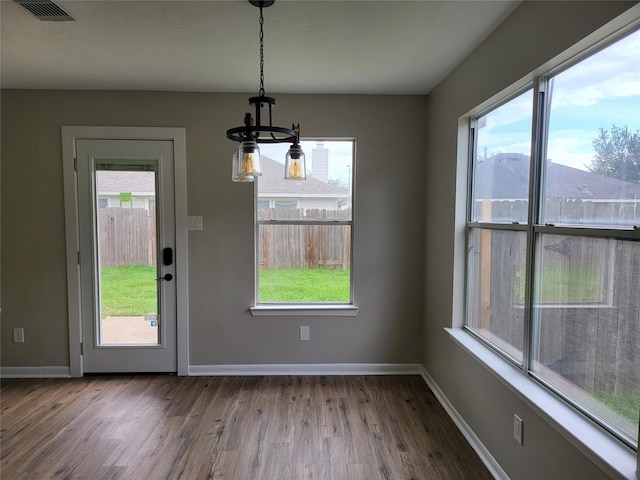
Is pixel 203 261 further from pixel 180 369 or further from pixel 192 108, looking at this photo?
pixel 192 108

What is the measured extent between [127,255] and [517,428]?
3170 millimetres

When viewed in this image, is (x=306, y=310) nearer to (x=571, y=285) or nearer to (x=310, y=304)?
(x=310, y=304)

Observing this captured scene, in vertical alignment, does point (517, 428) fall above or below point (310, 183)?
below

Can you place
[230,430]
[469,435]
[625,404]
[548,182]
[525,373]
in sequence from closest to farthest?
[625,404], [548,182], [525,373], [469,435], [230,430]

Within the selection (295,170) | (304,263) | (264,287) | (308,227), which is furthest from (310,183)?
(295,170)

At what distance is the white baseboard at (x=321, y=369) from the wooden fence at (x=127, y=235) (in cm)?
118

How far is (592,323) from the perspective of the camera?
59.4 inches

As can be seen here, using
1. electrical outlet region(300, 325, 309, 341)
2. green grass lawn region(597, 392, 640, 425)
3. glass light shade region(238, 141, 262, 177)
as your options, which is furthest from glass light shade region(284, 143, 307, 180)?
electrical outlet region(300, 325, 309, 341)

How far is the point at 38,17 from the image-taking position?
6.59 feet

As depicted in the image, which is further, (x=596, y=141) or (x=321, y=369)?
(x=321, y=369)

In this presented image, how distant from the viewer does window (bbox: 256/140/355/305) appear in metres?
3.32

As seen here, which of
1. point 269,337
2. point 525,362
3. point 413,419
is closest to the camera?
point 525,362

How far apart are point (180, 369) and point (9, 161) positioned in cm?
233

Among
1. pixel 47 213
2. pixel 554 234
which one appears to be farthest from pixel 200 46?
pixel 554 234
